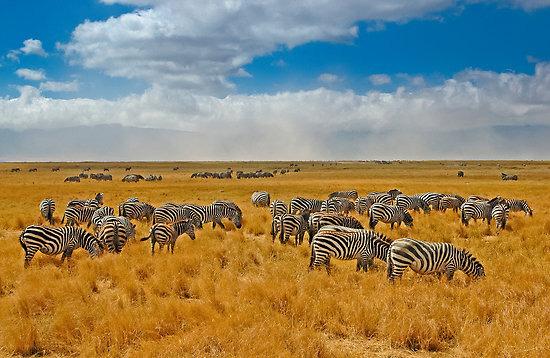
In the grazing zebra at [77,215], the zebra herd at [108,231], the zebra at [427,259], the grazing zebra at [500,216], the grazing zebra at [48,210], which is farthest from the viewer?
the grazing zebra at [48,210]

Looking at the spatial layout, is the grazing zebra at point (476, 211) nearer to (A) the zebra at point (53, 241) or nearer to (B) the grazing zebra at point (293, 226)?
(B) the grazing zebra at point (293, 226)

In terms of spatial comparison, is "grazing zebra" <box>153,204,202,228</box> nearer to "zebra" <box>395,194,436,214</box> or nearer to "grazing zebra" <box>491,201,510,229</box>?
"zebra" <box>395,194,436,214</box>

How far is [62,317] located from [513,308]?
9.06m

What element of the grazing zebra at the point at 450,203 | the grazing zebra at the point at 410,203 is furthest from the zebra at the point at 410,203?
the grazing zebra at the point at 450,203

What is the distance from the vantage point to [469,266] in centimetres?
1205

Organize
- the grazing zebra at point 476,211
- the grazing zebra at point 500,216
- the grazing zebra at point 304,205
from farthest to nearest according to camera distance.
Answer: the grazing zebra at point 304,205, the grazing zebra at point 476,211, the grazing zebra at point 500,216

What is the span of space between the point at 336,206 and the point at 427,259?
1735cm

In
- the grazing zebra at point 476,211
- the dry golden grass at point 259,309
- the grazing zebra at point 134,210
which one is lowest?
the dry golden grass at point 259,309

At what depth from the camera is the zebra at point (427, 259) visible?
11.3 meters

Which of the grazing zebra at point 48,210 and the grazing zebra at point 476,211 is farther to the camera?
the grazing zebra at point 48,210

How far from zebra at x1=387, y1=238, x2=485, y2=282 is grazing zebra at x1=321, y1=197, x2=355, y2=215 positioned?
15312mm

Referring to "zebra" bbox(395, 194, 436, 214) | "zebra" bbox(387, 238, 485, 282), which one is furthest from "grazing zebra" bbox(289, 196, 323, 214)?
"zebra" bbox(387, 238, 485, 282)

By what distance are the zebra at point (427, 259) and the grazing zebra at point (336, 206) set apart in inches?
603

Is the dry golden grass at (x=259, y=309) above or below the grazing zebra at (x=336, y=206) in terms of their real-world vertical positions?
below
